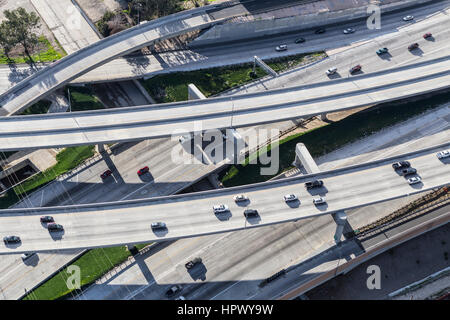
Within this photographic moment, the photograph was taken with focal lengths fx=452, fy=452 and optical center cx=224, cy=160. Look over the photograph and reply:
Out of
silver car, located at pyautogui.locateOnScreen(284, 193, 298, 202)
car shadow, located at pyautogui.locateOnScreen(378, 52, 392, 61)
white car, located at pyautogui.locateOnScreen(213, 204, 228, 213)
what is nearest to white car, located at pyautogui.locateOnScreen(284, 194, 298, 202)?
silver car, located at pyautogui.locateOnScreen(284, 193, 298, 202)

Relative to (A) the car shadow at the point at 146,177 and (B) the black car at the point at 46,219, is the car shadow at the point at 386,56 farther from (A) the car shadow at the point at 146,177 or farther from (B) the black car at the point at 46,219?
(B) the black car at the point at 46,219

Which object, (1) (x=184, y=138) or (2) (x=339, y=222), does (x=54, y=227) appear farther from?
(2) (x=339, y=222)

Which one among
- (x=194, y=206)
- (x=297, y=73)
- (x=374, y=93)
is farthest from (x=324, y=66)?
(x=194, y=206)

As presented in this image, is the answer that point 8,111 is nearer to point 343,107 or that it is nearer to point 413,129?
point 343,107

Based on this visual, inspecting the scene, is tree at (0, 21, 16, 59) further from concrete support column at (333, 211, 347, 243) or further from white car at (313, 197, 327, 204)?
concrete support column at (333, 211, 347, 243)

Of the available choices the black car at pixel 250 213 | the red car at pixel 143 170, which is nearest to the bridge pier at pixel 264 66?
the red car at pixel 143 170

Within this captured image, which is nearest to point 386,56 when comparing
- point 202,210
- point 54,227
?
point 202,210
